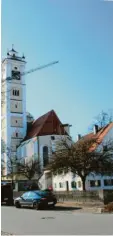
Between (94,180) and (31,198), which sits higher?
(94,180)

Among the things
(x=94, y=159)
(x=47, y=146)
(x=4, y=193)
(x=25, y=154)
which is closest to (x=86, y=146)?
(x=94, y=159)

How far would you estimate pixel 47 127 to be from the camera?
81.2m

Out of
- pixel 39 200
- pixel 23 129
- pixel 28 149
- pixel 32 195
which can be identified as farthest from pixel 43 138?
pixel 39 200

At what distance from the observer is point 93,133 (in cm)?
6050

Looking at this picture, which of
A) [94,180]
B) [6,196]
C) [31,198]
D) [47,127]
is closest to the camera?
[31,198]

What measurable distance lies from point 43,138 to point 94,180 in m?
31.0

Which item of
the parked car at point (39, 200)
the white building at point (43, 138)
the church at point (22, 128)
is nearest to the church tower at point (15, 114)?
the church at point (22, 128)

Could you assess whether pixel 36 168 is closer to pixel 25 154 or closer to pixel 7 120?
pixel 25 154

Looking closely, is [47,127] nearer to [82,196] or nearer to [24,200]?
[82,196]

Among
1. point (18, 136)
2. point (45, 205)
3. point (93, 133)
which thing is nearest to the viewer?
point (45, 205)

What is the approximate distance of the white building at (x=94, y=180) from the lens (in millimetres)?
48469

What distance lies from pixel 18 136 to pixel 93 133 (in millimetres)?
32117

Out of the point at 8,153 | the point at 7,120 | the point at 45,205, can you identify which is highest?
the point at 7,120

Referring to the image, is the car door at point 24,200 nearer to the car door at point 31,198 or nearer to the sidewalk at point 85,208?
the car door at point 31,198
